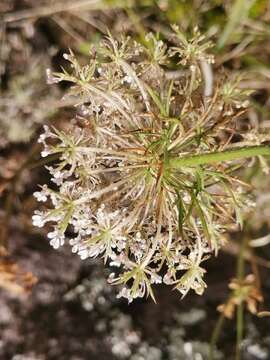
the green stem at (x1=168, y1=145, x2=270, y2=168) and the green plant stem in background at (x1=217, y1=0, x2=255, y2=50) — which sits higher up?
the green plant stem in background at (x1=217, y1=0, x2=255, y2=50)

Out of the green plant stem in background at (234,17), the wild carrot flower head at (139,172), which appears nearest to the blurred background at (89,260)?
the green plant stem in background at (234,17)

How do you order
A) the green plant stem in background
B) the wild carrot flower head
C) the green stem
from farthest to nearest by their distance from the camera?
the green plant stem in background, the wild carrot flower head, the green stem

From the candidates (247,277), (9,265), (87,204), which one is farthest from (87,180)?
(247,277)

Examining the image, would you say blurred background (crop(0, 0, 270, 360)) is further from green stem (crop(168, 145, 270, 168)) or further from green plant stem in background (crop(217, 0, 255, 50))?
green stem (crop(168, 145, 270, 168))

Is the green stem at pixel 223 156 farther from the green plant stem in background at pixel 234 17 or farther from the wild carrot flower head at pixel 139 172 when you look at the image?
the green plant stem in background at pixel 234 17

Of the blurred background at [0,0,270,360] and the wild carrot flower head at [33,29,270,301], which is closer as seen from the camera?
the wild carrot flower head at [33,29,270,301]

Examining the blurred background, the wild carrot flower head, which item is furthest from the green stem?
the blurred background

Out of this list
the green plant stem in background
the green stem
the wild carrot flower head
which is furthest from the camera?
the green plant stem in background
